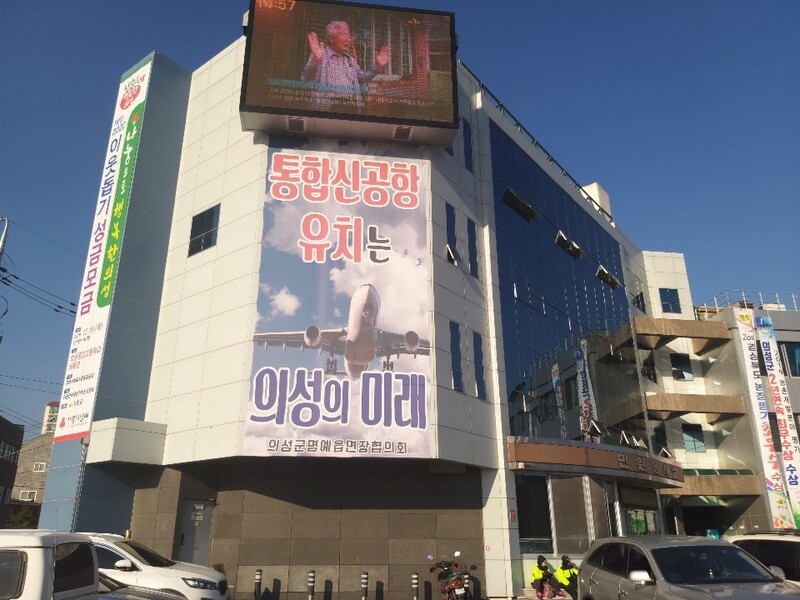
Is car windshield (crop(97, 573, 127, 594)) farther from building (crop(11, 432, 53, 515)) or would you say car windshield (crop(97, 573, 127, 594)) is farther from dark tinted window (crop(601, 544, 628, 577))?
building (crop(11, 432, 53, 515))

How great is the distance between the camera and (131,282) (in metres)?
23.4

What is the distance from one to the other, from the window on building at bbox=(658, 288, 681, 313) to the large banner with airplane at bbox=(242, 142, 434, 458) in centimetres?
2799

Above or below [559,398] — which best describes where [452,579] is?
below

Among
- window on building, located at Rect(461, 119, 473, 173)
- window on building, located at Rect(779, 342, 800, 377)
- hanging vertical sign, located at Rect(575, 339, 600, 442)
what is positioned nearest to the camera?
window on building, located at Rect(461, 119, 473, 173)

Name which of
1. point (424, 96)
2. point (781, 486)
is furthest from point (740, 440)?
point (424, 96)

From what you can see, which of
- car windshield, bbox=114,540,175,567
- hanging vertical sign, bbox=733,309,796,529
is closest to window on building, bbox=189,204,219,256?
car windshield, bbox=114,540,175,567

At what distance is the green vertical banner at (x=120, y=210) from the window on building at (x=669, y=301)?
35.2m

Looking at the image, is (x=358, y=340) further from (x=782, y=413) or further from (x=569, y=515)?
(x=782, y=413)

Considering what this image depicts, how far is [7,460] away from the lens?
53.3 meters

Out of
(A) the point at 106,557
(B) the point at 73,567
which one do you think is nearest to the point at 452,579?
(A) the point at 106,557

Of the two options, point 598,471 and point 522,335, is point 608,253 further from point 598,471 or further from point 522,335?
point 598,471

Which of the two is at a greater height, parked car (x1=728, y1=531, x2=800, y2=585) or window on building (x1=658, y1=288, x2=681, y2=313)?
window on building (x1=658, y1=288, x2=681, y2=313)

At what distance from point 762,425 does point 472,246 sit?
2126 cm

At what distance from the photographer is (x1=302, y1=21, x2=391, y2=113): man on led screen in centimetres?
2228
